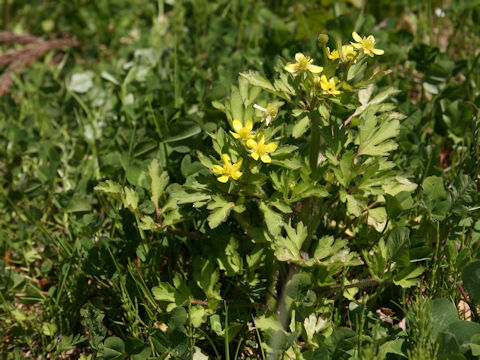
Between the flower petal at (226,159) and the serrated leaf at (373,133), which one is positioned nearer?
the flower petal at (226,159)

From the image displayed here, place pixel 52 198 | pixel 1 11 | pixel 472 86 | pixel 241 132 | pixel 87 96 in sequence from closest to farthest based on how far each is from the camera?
pixel 241 132 < pixel 52 198 < pixel 472 86 < pixel 87 96 < pixel 1 11

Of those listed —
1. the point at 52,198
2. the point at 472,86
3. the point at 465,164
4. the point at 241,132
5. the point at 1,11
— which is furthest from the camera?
the point at 1,11

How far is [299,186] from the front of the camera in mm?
2023

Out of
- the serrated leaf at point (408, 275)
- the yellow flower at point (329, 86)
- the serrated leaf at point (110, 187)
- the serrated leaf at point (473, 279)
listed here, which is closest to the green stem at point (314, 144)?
the yellow flower at point (329, 86)

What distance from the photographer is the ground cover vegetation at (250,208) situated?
2006 mm

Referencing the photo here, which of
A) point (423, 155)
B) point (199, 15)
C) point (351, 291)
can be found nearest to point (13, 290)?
point (351, 291)

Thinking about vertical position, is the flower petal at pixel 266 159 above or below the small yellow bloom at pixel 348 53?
below

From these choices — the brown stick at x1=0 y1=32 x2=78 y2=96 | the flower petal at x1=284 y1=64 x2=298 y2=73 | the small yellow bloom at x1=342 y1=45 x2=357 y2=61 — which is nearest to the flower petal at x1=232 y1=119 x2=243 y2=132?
the flower petal at x1=284 y1=64 x2=298 y2=73

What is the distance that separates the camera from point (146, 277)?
2420 millimetres

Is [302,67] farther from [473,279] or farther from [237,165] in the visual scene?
[473,279]

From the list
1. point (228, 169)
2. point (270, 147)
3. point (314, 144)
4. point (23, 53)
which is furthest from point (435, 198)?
point (23, 53)

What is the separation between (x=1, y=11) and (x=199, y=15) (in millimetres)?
1736

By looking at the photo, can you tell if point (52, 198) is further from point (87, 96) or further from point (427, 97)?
point (427, 97)

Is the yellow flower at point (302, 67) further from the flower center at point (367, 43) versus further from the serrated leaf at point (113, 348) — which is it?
the serrated leaf at point (113, 348)
